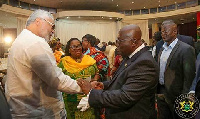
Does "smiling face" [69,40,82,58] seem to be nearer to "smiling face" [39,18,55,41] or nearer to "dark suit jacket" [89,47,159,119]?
"smiling face" [39,18,55,41]

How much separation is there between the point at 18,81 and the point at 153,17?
21769 millimetres

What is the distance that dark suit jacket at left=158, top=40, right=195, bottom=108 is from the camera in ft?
9.59

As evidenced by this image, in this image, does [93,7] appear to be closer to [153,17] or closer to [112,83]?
[153,17]

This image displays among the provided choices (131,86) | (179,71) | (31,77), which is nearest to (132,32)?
(131,86)

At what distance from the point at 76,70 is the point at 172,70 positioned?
1297 millimetres

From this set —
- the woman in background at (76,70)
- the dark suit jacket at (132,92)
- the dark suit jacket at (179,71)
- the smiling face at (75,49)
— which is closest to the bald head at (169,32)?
the dark suit jacket at (179,71)

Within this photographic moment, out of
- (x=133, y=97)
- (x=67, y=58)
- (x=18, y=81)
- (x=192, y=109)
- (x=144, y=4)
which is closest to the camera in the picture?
(x=133, y=97)

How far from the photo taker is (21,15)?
58.2ft

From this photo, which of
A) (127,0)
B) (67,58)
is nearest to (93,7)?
(127,0)

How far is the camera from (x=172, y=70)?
307 centimetres

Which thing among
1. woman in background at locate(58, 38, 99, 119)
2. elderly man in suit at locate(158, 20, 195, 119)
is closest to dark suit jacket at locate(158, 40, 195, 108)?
elderly man in suit at locate(158, 20, 195, 119)

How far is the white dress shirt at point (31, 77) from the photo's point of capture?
75.9 inches

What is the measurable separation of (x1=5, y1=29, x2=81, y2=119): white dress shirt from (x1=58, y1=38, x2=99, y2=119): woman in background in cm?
125

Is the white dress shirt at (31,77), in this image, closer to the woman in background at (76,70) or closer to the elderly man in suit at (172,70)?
the woman in background at (76,70)
